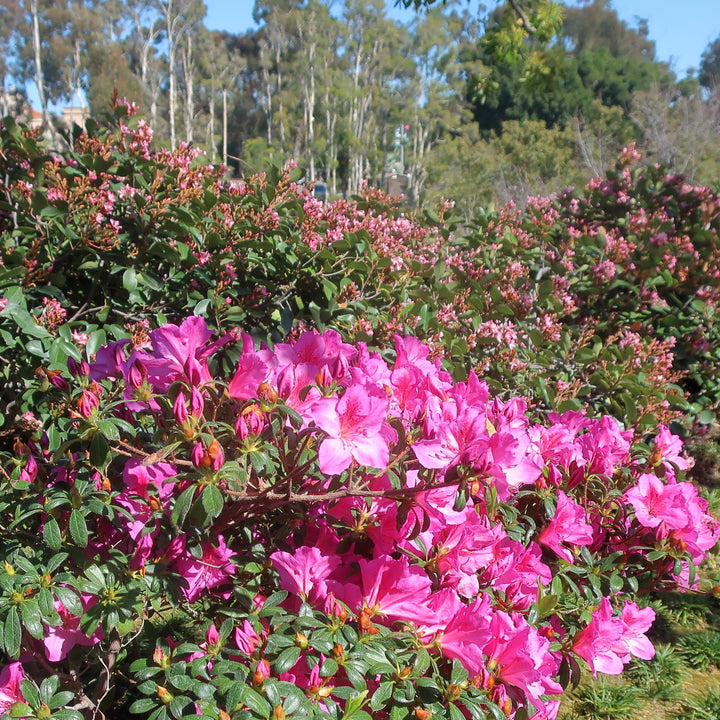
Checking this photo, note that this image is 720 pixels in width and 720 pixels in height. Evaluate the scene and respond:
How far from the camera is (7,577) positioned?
1047 millimetres

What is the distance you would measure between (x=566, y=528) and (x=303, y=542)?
56cm

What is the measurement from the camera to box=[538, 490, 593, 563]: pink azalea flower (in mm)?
1381

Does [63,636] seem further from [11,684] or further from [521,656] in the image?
[521,656]

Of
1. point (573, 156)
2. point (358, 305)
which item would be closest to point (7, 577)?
point (358, 305)

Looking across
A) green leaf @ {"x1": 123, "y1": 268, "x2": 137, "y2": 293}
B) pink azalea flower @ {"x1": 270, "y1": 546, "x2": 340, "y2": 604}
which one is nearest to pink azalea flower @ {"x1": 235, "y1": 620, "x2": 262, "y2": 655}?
pink azalea flower @ {"x1": 270, "y1": 546, "x2": 340, "y2": 604}

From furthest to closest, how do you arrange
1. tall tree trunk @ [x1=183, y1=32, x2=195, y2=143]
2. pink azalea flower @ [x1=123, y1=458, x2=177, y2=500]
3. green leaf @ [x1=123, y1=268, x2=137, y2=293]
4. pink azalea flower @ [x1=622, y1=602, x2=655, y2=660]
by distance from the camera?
tall tree trunk @ [x1=183, y1=32, x2=195, y2=143], green leaf @ [x1=123, y1=268, x2=137, y2=293], pink azalea flower @ [x1=622, y1=602, x2=655, y2=660], pink azalea flower @ [x1=123, y1=458, x2=177, y2=500]

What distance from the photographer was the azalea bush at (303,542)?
40.4 inches

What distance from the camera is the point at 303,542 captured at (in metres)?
1.31

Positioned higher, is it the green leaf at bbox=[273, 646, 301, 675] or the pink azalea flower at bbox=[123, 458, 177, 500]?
the pink azalea flower at bbox=[123, 458, 177, 500]

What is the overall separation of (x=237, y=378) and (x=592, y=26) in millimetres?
66196

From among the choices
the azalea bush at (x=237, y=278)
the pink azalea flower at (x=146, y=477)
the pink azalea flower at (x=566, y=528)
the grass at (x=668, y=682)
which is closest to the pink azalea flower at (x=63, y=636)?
the pink azalea flower at (x=146, y=477)

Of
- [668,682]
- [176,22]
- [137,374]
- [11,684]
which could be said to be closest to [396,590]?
[137,374]

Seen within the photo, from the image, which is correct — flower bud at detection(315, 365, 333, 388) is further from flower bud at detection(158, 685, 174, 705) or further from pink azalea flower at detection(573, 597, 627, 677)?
pink azalea flower at detection(573, 597, 627, 677)

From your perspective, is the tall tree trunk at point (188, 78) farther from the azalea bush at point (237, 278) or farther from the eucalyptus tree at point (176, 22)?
the azalea bush at point (237, 278)
